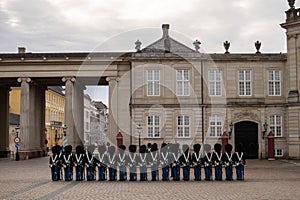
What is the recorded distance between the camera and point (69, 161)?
71.7 feet

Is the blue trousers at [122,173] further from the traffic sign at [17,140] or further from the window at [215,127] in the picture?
the traffic sign at [17,140]

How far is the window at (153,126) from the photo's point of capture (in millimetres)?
38594

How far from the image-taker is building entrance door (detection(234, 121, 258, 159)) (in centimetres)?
3900

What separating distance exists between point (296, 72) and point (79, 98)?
1764cm

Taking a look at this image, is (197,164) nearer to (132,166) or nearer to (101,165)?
(132,166)

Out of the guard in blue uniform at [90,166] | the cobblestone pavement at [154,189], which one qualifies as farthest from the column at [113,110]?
the guard in blue uniform at [90,166]

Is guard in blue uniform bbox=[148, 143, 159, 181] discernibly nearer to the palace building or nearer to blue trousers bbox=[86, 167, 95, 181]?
blue trousers bbox=[86, 167, 95, 181]

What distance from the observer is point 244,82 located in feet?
129

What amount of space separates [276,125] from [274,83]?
9.88 feet

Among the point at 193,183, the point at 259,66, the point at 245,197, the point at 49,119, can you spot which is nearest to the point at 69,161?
the point at 193,183

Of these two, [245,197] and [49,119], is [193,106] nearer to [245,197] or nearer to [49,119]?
[245,197]

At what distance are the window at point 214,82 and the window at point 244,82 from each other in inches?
59.4

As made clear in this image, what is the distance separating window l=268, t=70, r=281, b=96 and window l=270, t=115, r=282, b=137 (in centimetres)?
167

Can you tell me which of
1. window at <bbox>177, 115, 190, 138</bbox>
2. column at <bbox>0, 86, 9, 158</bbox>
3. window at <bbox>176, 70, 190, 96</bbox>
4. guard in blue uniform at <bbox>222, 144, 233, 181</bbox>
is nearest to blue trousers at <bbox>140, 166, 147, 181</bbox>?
guard in blue uniform at <bbox>222, 144, 233, 181</bbox>
